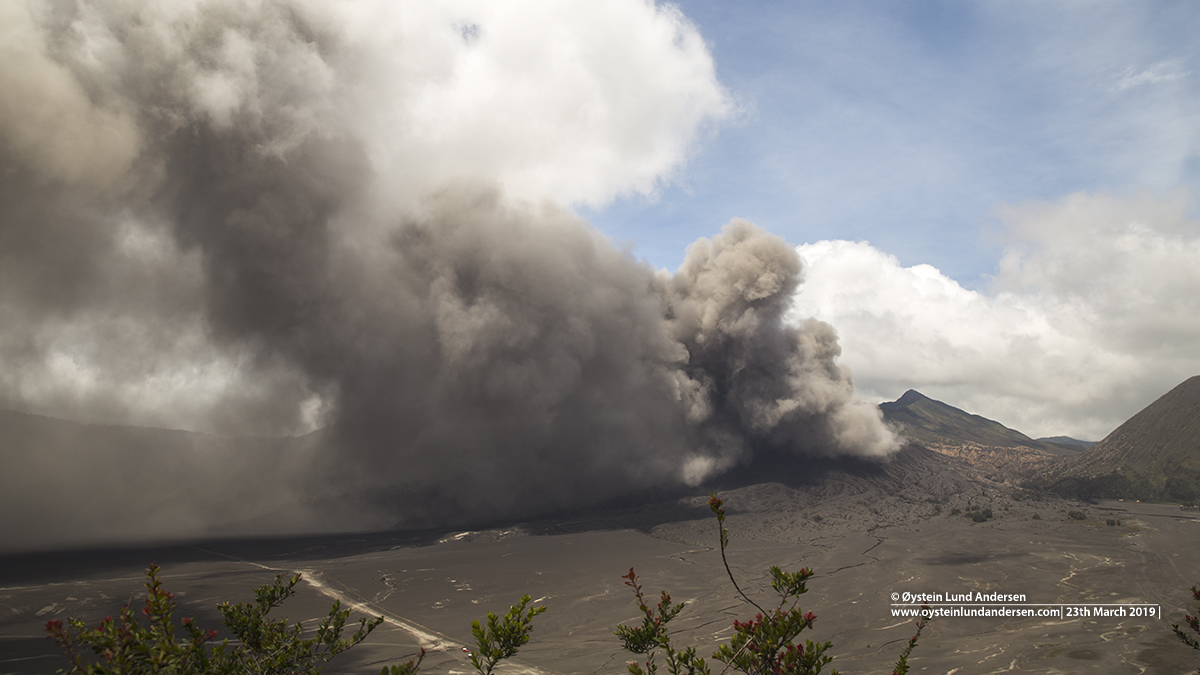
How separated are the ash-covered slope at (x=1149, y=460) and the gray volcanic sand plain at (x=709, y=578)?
1499 centimetres

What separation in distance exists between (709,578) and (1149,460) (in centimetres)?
7250

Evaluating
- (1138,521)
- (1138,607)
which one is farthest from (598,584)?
(1138,521)

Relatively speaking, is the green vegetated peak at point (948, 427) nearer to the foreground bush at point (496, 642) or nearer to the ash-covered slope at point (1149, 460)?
the ash-covered slope at point (1149, 460)

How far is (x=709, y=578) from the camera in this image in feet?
92.1

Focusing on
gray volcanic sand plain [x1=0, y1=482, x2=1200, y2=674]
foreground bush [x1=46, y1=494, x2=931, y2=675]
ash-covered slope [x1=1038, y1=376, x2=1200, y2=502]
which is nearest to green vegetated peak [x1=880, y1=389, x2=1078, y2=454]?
ash-covered slope [x1=1038, y1=376, x2=1200, y2=502]

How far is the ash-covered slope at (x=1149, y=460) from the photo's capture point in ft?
193

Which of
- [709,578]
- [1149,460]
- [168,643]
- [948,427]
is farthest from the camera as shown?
[948,427]

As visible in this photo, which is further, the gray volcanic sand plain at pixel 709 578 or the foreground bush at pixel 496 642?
the gray volcanic sand plain at pixel 709 578

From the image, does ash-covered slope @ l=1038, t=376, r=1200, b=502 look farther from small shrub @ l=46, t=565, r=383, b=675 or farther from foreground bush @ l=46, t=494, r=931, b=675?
small shrub @ l=46, t=565, r=383, b=675

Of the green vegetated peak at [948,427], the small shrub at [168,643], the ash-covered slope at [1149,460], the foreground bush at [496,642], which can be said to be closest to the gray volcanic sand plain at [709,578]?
the small shrub at [168,643]

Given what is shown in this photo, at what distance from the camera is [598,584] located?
89.8ft

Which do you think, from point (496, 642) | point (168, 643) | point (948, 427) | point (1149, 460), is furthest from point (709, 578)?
point (948, 427)

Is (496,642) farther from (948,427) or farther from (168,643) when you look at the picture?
(948,427)

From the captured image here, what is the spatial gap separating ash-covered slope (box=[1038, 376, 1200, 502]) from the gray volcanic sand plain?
49.2ft
